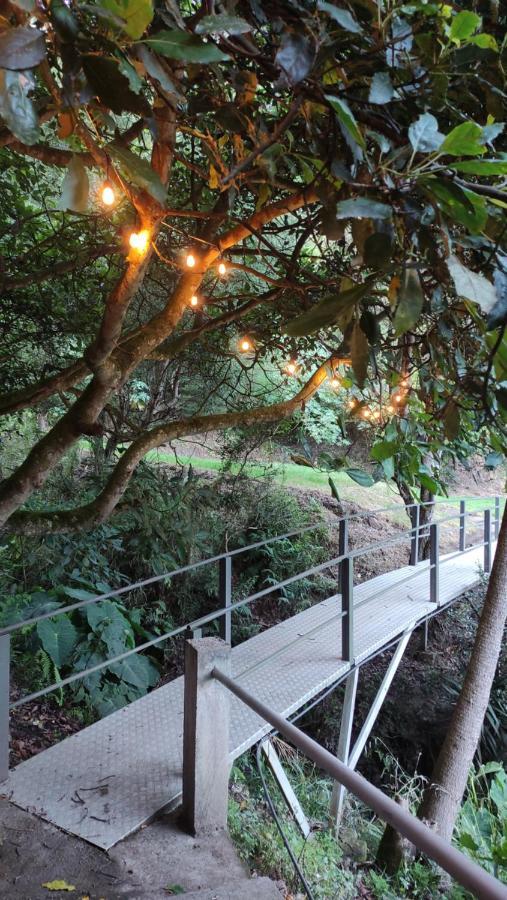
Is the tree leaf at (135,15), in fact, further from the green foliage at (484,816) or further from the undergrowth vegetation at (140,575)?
the green foliage at (484,816)

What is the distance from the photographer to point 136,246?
1.82 m

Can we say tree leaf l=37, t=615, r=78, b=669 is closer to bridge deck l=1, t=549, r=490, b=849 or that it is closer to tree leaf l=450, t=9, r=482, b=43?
bridge deck l=1, t=549, r=490, b=849

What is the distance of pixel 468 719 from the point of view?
4.27 meters

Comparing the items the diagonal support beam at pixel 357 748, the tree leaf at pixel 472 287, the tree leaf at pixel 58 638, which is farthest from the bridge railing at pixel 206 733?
the tree leaf at pixel 58 638

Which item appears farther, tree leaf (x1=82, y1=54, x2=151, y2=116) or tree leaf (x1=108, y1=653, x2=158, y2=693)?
tree leaf (x1=108, y1=653, x2=158, y2=693)

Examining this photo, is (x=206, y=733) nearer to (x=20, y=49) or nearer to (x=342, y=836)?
(x=20, y=49)

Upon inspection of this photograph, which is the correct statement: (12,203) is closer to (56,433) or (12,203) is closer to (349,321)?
(56,433)

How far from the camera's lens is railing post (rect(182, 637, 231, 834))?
6.55 ft

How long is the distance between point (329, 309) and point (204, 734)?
1.70 metres

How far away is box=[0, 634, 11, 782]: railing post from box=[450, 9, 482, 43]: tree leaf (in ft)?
7.10

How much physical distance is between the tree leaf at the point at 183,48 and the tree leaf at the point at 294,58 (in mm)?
133

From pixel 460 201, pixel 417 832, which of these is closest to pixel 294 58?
pixel 460 201

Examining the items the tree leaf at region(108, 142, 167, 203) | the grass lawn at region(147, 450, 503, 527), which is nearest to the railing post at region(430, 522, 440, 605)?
the grass lawn at region(147, 450, 503, 527)

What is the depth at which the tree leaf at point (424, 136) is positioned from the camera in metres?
0.86
